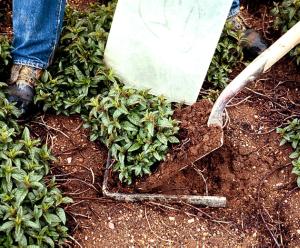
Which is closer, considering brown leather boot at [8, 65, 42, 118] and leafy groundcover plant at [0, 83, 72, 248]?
leafy groundcover plant at [0, 83, 72, 248]

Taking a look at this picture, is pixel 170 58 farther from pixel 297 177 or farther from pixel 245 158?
pixel 297 177

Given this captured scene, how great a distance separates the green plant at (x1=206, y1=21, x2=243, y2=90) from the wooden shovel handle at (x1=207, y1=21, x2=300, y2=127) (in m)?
0.59

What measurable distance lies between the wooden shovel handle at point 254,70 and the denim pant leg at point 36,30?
959 mm

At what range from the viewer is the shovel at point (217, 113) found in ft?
9.42

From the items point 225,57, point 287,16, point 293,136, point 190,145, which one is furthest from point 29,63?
point 287,16

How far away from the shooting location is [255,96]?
3578 millimetres

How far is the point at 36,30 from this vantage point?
3.21 meters

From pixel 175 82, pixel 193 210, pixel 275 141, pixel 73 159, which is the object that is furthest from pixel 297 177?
pixel 73 159

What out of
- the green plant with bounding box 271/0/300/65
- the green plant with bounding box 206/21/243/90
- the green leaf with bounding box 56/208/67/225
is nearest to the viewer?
the green leaf with bounding box 56/208/67/225

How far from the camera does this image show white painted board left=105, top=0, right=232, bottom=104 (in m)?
2.95

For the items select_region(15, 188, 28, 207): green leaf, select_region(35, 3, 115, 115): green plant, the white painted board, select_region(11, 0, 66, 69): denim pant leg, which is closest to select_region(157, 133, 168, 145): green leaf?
the white painted board

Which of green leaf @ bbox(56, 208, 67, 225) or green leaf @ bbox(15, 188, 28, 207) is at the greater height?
green leaf @ bbox(15, 188, 28, 207)

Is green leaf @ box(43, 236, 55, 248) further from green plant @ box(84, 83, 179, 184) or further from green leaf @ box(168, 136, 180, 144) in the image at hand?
green leaf @ box(168, 136, 180, 144)

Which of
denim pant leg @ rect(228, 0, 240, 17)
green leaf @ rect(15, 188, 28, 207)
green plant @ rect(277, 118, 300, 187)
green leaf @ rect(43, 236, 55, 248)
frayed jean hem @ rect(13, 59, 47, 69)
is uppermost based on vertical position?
denim pant leg @ rect(228, 0, 240, 17)
